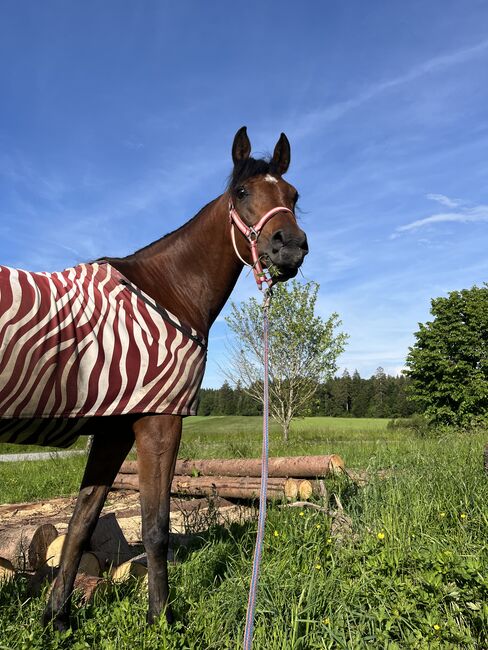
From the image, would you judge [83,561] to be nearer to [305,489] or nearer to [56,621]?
[56,621]

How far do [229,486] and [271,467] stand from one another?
0.82 m

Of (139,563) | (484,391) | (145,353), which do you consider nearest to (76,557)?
(139,563)

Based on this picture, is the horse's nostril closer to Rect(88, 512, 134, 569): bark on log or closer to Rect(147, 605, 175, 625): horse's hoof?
Rect(147, 605, 175, 625): horse's hoof

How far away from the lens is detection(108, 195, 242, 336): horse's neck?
3244 millimetres

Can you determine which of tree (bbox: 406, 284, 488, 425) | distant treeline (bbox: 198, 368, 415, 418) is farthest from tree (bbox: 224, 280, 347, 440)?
distant treeline (bbox: 198, 368, 415, 418)

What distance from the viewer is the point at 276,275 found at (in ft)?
9.77

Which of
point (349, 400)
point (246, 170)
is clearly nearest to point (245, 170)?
point (246, 170)

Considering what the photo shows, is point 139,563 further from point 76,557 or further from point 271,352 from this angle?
point 271,352

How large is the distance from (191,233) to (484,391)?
32.8 meters

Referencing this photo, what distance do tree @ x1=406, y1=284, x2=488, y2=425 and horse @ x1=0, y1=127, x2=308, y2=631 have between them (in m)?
31.5

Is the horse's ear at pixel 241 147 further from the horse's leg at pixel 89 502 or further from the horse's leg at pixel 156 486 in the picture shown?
the horse's leg at pixel 89 502

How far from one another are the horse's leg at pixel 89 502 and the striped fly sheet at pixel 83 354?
0.21 meters

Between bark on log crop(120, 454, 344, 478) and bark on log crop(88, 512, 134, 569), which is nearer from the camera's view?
bark on log crop(88, 512, 134, 569)

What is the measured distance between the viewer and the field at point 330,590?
2.75 m
